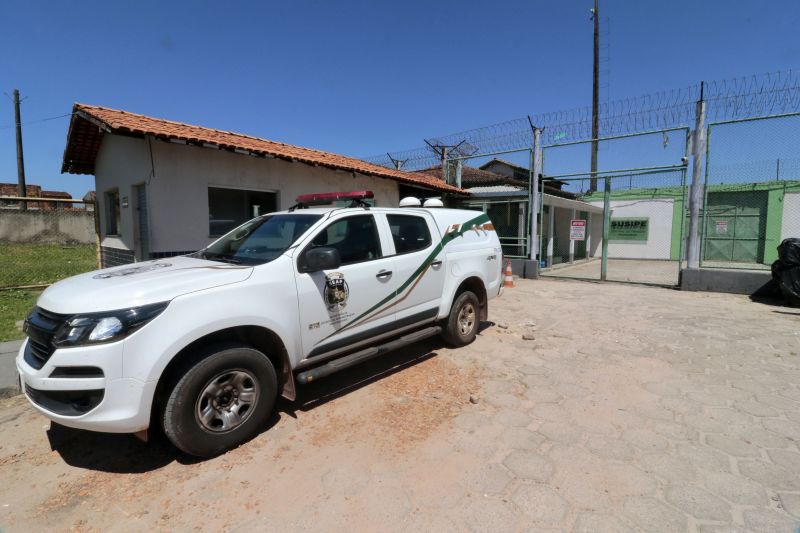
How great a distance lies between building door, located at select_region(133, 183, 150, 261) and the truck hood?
4.31 m

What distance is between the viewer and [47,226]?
1892 centimetres

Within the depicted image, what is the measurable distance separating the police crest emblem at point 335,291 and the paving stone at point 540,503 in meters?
1.96

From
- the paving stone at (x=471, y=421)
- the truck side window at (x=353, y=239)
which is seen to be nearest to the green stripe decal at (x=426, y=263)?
the truck side window at (x=353, y=239)

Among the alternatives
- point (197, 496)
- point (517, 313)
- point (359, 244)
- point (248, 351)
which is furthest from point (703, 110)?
point (197, 496)

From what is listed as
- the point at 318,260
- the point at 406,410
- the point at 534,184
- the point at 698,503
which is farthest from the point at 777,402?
the point at 534,184

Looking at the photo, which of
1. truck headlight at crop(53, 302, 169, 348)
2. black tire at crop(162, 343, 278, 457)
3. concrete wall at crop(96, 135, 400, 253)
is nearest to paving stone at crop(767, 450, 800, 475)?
black tire at crop(162, 343, 278, 457)

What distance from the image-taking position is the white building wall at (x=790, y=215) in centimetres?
1605

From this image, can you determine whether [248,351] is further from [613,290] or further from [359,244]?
[613,290]

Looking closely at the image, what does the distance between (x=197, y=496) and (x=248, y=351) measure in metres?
0.93

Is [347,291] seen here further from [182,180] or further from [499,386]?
[182,180]

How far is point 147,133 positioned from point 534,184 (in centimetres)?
957

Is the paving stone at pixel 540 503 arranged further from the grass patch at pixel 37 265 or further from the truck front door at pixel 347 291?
the grass patch at pixel 37 265

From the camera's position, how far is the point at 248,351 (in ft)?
9.69

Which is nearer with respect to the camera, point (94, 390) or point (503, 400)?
point (94, 390)
